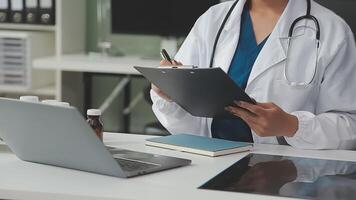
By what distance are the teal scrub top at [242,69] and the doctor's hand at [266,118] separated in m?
0.19

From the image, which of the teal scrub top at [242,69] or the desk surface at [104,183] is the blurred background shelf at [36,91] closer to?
the teal scrub top at [242,69]

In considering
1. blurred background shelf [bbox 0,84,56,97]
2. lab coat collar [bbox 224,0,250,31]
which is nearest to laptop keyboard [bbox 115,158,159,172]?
lab coat collar [bbox 224,0,250,31]

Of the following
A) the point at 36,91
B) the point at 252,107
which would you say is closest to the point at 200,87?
the point at 252,107

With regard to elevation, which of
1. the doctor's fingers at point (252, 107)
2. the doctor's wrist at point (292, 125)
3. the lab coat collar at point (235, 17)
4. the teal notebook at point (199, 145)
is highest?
the lab coat collar at point (235, 17)

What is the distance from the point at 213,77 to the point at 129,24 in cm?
233

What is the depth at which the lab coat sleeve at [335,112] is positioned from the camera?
1624 mm

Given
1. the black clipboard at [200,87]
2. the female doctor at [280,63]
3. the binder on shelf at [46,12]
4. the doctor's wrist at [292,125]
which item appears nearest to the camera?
the black clipboard at [200,87]

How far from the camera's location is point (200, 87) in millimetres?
1514

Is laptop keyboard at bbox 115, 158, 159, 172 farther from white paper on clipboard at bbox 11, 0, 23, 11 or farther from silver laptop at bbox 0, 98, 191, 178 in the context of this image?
white paper on clipboard at bbox 11, 0, 23, 11

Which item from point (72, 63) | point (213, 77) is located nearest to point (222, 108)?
point (213, 77)

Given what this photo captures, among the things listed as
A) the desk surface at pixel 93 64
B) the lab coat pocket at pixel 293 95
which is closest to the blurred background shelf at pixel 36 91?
the desk surface at pixel 93 64

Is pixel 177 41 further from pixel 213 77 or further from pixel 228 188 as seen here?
pixel 228 188

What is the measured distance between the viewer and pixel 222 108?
5.22 feet

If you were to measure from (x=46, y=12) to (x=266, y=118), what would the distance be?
2353 millimetres
